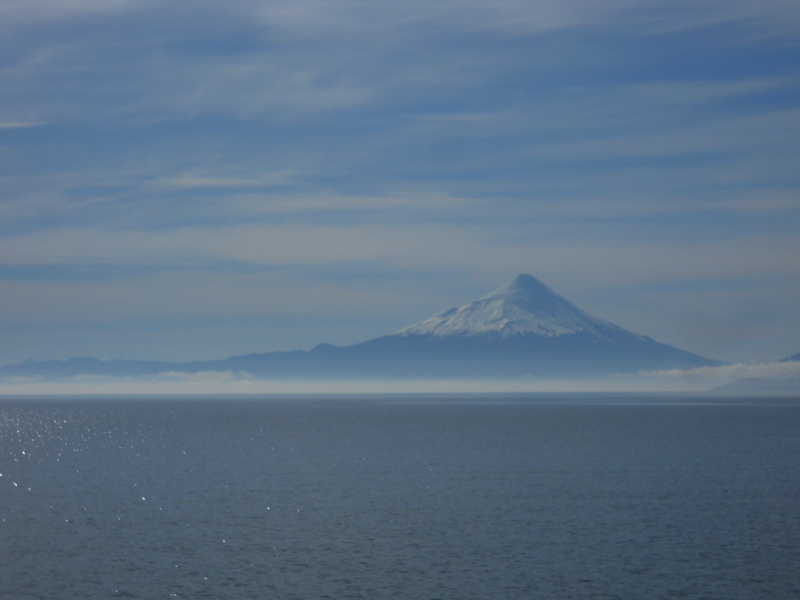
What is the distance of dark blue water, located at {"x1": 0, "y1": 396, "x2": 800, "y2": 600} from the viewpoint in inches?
1502

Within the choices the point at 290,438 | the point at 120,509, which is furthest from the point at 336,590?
the point at 290,438

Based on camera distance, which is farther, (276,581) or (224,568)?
(224,568)

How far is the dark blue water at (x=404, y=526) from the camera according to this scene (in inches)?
1502

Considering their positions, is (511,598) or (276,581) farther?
(276,581)

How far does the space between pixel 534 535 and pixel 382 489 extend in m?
21.9

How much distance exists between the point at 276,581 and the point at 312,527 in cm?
1266

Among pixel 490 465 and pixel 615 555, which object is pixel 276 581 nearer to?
pixel 615 555

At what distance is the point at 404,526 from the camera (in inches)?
2031

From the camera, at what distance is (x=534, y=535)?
48625 mm

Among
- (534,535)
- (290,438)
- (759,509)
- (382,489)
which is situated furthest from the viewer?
(290,438)

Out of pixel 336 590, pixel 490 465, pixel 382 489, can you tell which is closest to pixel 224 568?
pixel 336 590

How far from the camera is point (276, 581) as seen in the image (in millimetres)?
38625

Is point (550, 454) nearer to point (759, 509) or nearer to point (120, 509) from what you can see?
point (759, 509)

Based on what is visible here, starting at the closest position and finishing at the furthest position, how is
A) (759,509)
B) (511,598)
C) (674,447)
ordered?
(511,598)
(759,509)
(674,447)
